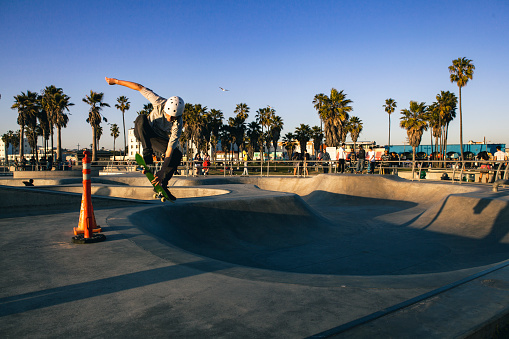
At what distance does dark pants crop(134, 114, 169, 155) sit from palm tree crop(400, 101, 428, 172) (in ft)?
193

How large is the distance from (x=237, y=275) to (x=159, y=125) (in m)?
4.00

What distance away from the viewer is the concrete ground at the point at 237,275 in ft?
7.67

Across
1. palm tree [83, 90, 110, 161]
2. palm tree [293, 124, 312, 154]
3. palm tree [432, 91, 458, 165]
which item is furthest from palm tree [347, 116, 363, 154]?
palm tree [83, 90, 110, 161]

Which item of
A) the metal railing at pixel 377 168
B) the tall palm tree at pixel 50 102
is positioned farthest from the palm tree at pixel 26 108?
the metal railing at pixel 377 168

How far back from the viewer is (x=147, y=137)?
662cm

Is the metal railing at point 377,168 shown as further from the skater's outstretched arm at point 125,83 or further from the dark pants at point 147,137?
the skater's outstretched arm at point 125,83

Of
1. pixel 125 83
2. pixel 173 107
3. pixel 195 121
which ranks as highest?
pixel 195 121

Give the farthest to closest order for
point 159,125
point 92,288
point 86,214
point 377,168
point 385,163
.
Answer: point 385,163 → point 377,168 → point 159,125 → point 86,214 → point 92,288

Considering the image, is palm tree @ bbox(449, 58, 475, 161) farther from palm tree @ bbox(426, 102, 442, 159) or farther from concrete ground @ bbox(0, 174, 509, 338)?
concrete ground @ bbox(0, 174, 509, 338)

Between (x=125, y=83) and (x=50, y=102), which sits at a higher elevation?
(x=50, y=102)

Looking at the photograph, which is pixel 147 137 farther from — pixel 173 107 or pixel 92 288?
pixel 92 288

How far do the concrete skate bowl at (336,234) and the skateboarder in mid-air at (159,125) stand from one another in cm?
131

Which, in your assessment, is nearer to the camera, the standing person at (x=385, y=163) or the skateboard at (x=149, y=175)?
the skateboard at (x=149, y=175)

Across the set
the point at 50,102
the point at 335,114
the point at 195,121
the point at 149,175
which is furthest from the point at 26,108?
the point at 149,175
